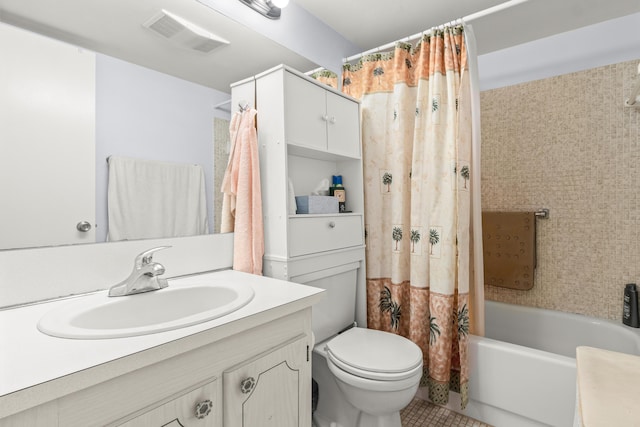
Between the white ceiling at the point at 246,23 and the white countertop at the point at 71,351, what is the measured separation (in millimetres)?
894

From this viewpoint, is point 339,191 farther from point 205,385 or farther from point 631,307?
point 631,307

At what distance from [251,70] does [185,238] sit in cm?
86

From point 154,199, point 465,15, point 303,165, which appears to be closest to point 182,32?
point 154,199

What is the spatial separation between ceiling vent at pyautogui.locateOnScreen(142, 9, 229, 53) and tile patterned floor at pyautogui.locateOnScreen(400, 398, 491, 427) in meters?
2.10

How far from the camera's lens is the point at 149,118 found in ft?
3.80

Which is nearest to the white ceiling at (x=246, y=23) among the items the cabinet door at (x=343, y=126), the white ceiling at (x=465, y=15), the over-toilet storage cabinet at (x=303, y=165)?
the white ceiling at (x=465, y=15)

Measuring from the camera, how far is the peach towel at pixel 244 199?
1385mm

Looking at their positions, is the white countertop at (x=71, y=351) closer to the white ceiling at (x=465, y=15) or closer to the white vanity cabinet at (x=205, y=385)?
the white vanity cabinet at (x=205, y=385)

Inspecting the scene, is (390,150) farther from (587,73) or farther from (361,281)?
(587,73)

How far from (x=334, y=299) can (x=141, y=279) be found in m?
0.98

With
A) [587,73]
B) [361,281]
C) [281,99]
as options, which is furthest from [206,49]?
[587,73]

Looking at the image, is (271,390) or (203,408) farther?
(271,390)

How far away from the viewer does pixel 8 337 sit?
67 cm

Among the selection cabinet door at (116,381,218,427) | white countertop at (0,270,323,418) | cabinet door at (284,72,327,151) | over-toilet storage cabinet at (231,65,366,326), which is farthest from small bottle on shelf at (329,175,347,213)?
cabinet door at (116,381,218,427)
